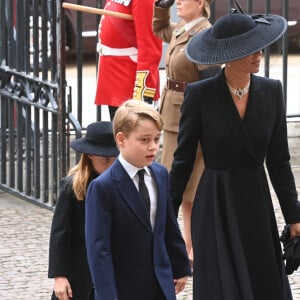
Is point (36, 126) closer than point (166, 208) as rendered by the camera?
No

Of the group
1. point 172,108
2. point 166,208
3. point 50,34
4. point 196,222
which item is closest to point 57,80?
point 50,34

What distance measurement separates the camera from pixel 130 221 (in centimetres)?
456

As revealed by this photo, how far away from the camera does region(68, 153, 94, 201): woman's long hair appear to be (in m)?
4.89

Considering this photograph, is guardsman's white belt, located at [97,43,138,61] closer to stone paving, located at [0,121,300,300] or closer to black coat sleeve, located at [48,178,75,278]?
stone paving, located at [0,121,300,300]

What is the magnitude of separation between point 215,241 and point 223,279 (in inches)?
7.0

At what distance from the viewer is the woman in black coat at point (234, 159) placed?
516 centimetres

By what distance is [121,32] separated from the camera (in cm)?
788

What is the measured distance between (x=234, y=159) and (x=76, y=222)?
2.52ft

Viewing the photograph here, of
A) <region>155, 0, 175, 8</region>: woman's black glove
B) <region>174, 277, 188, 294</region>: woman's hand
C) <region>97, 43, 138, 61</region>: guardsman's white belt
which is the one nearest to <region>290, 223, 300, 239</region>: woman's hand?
<region>174, 277, 188, 294</region>: woman's hand

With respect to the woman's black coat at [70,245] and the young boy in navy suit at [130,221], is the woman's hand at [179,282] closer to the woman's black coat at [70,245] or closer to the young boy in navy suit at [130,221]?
the young boy in navy suit at [130,221]

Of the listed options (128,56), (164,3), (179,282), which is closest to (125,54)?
(128,56)

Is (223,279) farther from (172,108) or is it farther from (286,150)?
(172,108)

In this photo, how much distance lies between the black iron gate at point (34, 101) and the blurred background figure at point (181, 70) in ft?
3.51

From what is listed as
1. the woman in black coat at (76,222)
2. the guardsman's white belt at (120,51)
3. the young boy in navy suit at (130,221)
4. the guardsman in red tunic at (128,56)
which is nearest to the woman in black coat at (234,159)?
the woman in black coat at (76,222)
